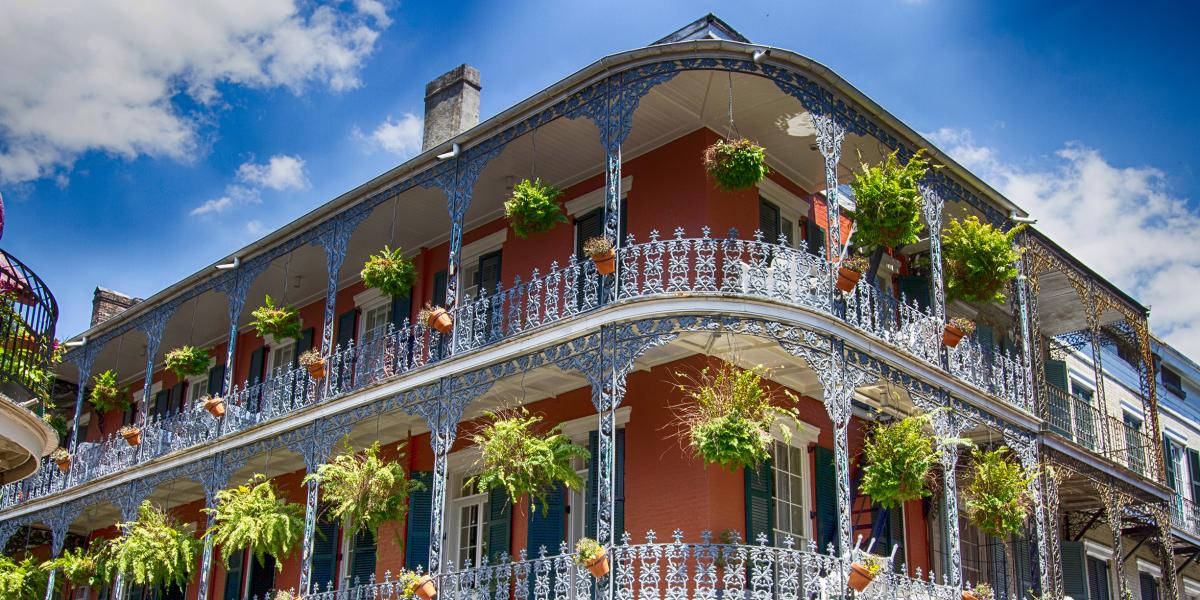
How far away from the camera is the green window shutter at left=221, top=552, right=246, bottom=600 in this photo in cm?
1908

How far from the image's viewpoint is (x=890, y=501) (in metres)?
12.7

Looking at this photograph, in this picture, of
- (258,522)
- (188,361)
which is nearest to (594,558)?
(258,522)

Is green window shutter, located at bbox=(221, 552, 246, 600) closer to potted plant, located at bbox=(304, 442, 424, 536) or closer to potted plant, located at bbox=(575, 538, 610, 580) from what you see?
potted plant, located at bbox=(304, 442, 424, 536)

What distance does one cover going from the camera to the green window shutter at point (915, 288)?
653 inches

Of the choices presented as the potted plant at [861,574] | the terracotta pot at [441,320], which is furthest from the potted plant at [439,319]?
the potted plant at [861,574]

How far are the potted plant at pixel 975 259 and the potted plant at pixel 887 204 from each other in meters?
1.62

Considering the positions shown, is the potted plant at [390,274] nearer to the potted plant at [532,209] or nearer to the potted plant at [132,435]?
the potted plant at [532,209]

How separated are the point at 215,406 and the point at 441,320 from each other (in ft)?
16.4

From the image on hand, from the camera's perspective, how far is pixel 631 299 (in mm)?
12031

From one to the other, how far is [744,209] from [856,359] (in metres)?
2.69

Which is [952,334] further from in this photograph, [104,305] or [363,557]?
[104,305]

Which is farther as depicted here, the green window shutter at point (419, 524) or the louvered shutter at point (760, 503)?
the green window shutter at point (419, 524)

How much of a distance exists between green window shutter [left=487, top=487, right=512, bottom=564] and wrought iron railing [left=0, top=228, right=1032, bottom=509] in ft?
6.17

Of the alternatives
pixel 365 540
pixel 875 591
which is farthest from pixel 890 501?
pixel 365 540
